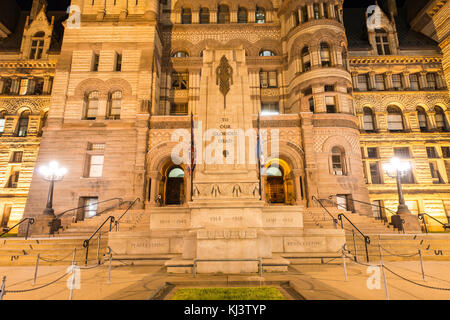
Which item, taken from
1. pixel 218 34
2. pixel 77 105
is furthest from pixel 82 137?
pixel 218 34

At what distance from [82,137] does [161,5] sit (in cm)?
1833

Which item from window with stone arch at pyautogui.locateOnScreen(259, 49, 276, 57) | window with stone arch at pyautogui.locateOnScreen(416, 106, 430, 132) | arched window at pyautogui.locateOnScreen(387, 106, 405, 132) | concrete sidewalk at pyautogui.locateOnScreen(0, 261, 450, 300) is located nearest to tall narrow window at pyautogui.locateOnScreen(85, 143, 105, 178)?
concrete sidewalk at pyautogui.locateOnScreen(0, 261, 450, 300)

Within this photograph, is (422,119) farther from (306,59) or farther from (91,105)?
(91,105)

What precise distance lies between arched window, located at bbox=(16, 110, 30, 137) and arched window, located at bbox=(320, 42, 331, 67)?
32.7 metres

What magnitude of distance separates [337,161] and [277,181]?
548 cm

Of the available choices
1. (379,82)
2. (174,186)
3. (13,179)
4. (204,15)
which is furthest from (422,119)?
(13,179)

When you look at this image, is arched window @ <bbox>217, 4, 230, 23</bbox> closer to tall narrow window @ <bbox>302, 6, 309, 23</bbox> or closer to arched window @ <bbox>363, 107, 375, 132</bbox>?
tall narrow window @ <bbox>302, 6, 309, 23</bbox>

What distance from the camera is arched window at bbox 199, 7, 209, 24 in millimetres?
28903

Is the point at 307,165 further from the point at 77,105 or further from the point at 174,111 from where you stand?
the point at 77,105

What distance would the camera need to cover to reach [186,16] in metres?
29.0

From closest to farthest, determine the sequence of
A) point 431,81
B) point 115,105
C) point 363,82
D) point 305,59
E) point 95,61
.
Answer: point 115,105
point 95,61
point 305,59
point 431,81
point 363,82

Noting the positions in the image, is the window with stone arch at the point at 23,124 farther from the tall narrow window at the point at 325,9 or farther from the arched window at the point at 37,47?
the tall narrow window at the point at 325,9

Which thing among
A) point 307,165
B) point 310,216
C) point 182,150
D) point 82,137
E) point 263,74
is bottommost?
point 310,216

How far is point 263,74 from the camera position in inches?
1073
